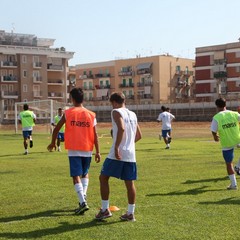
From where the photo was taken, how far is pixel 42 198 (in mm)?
9992

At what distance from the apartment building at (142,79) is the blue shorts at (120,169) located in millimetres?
93970

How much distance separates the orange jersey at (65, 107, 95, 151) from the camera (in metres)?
8.47

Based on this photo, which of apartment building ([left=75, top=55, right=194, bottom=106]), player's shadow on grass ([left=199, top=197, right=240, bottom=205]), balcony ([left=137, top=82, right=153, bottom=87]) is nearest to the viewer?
player's shadow on grass ([left=199, top=197, right=240, bottom=205])

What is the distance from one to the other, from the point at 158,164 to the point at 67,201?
24.4ft

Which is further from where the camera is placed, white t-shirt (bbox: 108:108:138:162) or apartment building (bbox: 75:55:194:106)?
apartment building (bbox: 75:55:194:106)

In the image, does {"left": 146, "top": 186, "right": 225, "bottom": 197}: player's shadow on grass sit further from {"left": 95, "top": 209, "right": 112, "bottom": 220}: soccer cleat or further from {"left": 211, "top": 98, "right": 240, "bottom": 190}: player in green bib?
{"left": 95, "top": 209, "right": 112, "bottom": 220}: soccer cleat

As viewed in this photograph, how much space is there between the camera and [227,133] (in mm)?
10961

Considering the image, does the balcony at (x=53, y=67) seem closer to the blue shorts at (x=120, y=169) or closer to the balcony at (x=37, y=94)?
the balcony at (x=37, y=94)

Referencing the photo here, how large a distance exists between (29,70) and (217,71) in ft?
111

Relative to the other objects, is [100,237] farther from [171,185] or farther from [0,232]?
[171,185]

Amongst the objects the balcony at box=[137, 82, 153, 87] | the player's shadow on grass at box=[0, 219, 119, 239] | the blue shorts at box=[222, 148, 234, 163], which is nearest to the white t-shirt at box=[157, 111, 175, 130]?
the blue shorts at box=[222, 148, 234, 163]

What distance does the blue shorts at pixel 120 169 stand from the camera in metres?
7.71

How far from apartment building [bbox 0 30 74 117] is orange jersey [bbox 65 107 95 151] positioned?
83172 mm

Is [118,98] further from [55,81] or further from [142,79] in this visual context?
[142,79]
